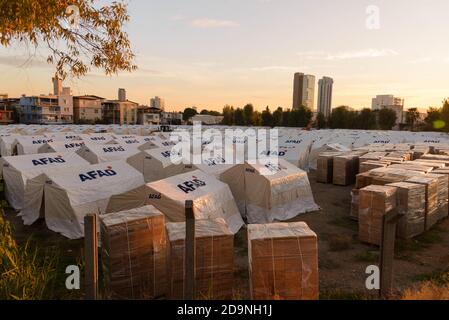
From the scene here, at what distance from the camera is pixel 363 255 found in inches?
380

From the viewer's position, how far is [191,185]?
36.7ft

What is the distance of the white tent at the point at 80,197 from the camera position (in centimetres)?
1060

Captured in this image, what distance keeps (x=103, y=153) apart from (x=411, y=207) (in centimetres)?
1606

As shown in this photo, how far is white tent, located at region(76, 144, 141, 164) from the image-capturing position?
19509mm

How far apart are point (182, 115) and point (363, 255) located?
452 feet

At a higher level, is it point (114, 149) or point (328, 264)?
point (114, 149)

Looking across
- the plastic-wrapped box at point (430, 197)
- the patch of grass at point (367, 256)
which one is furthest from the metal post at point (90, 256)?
the plastic-wrapped box at point (430, 197)

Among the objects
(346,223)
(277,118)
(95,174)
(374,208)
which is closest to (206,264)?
(374,208)

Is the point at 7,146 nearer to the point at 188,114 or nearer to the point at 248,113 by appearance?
the point at 248,113

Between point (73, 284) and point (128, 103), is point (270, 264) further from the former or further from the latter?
point (128, 103)

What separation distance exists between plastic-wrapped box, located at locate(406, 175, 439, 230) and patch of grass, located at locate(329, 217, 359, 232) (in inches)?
88.5

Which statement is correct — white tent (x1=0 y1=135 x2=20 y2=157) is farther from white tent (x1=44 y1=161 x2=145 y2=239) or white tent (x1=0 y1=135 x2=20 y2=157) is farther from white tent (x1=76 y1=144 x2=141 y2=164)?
white tent (x1=44 y1=161 x2=145 y2=239)

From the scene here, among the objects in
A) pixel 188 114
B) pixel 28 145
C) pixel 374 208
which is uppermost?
pixel 188 114
